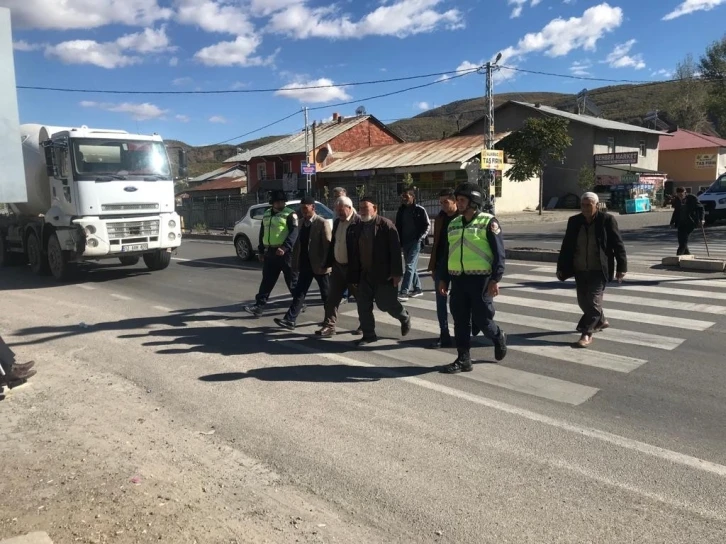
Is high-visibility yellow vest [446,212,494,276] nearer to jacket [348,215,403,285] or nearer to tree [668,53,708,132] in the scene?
jacket [348,215,403,285]

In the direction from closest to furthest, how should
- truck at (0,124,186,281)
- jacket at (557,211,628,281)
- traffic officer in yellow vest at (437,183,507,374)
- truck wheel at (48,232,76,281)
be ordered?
traffic officer in yellow vest at (437,183,507,374), jacket at (557,211,628,281), truck at (0,124,186,281), truck wheel at (48,232,76,281)

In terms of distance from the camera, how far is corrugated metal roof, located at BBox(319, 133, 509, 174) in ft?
112

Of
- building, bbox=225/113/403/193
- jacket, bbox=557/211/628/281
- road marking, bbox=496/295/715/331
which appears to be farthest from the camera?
building, bbox=225/113/403/193

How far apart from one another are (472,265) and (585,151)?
42.5 meters

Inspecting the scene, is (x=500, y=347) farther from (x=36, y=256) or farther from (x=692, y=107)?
(x=692, y=107)

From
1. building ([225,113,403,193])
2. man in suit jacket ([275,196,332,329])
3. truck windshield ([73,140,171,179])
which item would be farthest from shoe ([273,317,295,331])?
building ([225,113,403,193])

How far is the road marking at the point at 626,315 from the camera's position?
7207 millimetres

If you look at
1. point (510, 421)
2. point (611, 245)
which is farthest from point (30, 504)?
point (611, 245)

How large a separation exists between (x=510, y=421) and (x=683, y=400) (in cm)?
155

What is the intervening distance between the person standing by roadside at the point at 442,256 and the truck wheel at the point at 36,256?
937 cm

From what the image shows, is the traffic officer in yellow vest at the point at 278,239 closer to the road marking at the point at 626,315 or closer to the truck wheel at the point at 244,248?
the road marking at the point at 626,315

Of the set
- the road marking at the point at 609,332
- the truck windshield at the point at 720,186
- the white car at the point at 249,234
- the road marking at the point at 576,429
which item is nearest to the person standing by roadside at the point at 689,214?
the road marking at the point at 609,332

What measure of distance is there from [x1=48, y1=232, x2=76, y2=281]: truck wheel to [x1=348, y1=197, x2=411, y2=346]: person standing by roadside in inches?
300

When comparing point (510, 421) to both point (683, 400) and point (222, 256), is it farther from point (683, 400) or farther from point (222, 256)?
point (222, 256)
